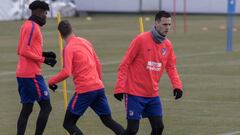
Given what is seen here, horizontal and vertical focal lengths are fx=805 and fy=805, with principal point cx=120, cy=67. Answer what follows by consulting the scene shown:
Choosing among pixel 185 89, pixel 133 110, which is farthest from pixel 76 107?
pixel 185 89

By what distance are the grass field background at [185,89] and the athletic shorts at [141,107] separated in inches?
98.9

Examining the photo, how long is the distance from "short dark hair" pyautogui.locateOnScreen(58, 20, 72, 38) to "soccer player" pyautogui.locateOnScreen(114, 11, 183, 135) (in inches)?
31.4

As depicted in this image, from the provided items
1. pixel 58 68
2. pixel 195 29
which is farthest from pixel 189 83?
pixel 195 29

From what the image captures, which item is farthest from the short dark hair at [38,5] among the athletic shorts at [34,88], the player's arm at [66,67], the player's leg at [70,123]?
the player's leg at [70,123]

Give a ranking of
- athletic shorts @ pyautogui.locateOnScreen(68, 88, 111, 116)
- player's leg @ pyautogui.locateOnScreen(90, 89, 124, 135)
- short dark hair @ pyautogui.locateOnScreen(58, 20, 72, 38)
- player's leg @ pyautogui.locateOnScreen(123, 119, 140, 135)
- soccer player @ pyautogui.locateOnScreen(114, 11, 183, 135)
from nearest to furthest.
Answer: soccer player @ pyautogui.locateOnScreen(114, 11, 183, 135) < player's leg @ pyautogui.locateOnScreen(123, 119, 140, 135) < short dark hair @ pyautogui.locateOnScreen(58, 20, 72, 38) < athletic shorts @ pyautogui.locateOnScreen(68, 88, 111, 116) < player's leg @ pyautogui.locateOnScreen(90, 89, 124, 135)

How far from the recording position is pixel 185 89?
1811 centimetres

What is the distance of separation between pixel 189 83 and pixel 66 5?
40.2 m

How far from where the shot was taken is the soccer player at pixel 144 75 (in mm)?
9719

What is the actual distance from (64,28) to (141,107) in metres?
1.37

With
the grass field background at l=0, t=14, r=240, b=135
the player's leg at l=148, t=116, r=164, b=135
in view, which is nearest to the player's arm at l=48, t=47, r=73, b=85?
the player's leg at l=148, t=116, r=164, b=135

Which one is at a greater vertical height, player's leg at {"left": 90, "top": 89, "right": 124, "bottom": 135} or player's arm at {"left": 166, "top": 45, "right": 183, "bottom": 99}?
player's arm at {"left": 166, "top": 45, "right": 183, "bottom": 99}

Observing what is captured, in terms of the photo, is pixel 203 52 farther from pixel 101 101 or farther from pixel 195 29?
pixel 101 101

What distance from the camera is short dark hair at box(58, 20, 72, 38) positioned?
32.7 feet

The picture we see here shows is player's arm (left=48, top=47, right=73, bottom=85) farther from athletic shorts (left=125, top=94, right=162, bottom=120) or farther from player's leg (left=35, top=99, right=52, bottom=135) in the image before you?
player's leg (left=35, top=99, right=52, bottom=135)
